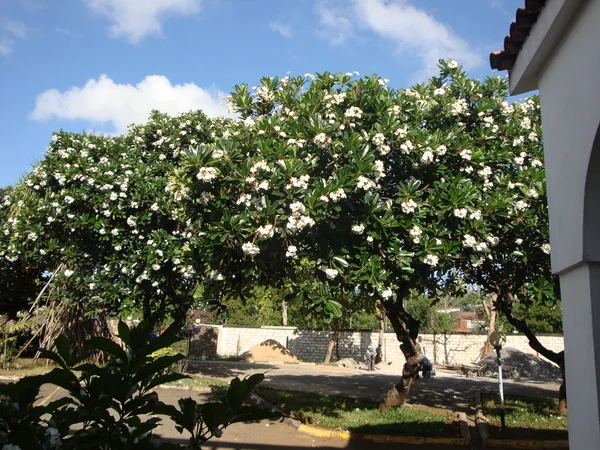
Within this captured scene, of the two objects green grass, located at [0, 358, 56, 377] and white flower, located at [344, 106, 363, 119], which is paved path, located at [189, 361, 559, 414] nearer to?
green grass, located at [0, 358, 56, 377]

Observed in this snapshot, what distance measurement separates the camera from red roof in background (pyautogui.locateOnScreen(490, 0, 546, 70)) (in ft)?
12.8

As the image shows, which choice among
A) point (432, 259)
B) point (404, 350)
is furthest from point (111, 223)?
point (432, 259)

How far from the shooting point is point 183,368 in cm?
1658

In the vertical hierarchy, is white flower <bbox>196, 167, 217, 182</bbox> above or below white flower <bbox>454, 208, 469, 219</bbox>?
above

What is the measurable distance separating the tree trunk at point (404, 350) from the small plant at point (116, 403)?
836cm

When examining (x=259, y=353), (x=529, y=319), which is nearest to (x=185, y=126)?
(x=259, y=353)

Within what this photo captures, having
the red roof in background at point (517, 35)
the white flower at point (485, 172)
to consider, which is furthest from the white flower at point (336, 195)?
the white flower at point (485, 172)

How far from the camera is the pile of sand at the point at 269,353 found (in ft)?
86.3

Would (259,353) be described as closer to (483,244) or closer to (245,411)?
(483,244)

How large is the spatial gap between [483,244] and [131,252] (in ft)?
23.7

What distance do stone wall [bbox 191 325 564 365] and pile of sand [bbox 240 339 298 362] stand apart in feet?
6.19

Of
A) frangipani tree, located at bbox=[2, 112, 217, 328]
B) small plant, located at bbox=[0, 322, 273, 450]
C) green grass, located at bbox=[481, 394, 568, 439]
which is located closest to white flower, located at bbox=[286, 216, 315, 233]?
frangipani tree, located at bbox=[2, 112, 217, 328]

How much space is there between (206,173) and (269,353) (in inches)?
815

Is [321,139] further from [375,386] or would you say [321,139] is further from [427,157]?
[375,386]
